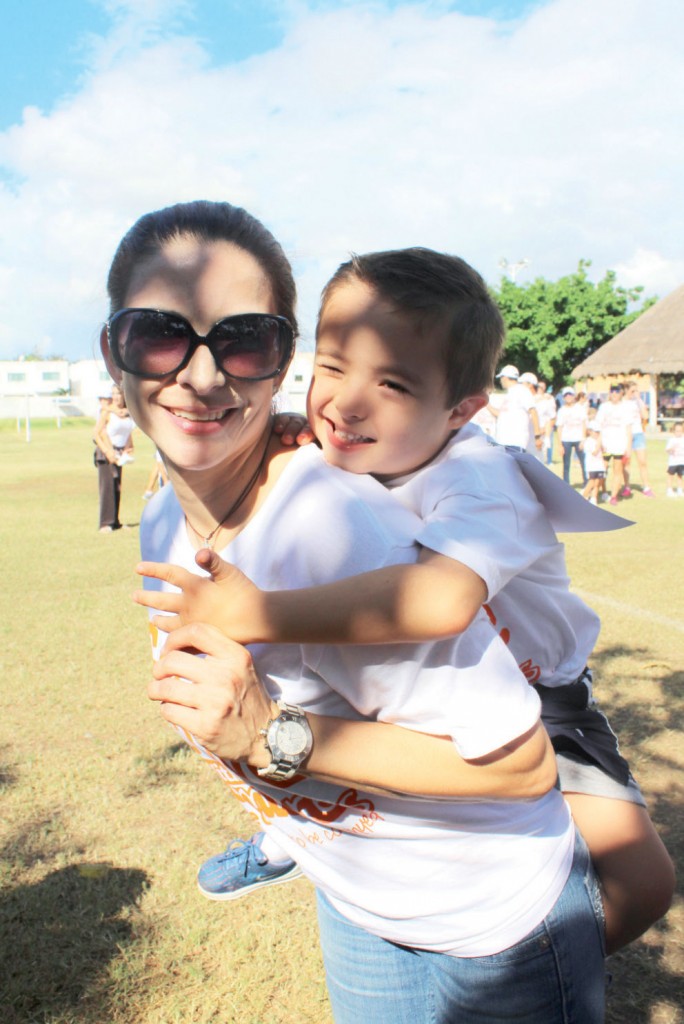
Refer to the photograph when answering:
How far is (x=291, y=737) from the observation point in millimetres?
1419

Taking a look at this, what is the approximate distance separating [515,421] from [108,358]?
9.96 meters

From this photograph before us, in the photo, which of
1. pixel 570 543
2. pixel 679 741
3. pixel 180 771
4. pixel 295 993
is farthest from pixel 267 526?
pixel 570 543

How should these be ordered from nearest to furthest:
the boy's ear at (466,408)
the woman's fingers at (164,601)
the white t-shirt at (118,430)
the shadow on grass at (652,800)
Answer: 1. the woman's fingers at (164,601)
2. the boy's ear at (466,408)
3. the shadow on grass at (652,800)
4. the white t-shirt at (118,430)

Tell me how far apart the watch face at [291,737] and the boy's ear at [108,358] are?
0.79 metres

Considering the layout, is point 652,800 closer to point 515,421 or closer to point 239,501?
point 239,501

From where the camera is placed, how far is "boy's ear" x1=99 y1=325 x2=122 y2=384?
1.74 metres

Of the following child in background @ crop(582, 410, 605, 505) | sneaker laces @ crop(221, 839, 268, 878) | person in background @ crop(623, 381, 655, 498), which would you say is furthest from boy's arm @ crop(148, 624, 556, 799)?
person in background @ crop(623, 381, 655, 498)

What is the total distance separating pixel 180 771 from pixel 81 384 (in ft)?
246

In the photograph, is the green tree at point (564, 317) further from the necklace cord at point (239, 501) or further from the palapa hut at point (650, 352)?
the necklace cord at point (239, 501)

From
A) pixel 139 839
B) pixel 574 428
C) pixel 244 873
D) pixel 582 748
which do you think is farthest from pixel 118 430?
pixel 582 748

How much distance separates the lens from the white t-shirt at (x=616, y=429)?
14492 millimetres

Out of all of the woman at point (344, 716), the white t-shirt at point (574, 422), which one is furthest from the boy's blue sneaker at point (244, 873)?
the white t-shirt at point (574, 422)

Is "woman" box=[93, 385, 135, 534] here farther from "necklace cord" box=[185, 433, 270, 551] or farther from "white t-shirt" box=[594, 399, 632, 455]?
"necklace cord" box=[185, 433, 270, 551]

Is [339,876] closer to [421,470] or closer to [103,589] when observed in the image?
[421,470]
